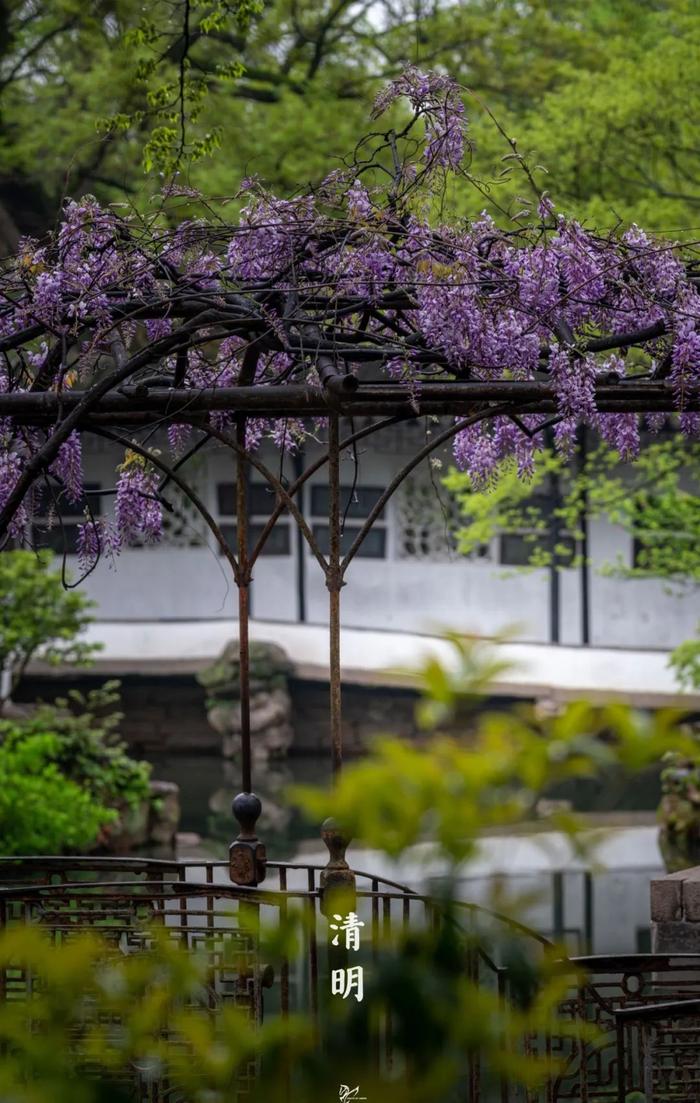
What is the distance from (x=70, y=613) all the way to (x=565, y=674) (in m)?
5.90

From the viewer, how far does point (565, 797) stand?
16.2 metres

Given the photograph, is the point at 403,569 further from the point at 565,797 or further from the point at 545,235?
the point at 545,235

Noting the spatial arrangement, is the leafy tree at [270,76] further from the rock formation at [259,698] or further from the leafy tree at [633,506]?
the rock formation at [259,698]

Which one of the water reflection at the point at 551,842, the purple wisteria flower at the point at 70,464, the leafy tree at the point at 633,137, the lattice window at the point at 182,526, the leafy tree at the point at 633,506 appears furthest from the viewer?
the lattice window at the point at 182,526

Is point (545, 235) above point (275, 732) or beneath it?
above

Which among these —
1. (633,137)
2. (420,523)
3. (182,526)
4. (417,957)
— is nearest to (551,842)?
(633,137)

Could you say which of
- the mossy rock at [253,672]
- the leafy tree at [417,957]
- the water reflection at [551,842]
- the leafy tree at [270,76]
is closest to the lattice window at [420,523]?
the mossy rock at [253,672]

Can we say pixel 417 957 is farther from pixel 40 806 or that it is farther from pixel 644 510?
pixel 644 510

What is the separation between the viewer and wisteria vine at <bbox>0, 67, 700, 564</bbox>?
4.86 metres

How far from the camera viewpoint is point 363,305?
498 cm

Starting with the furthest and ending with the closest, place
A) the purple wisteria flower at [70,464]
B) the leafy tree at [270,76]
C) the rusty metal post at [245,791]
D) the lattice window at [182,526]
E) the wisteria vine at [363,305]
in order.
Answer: the lattice window at [182,526] < the leafy tree at [270,76] < the purple wisteria flower at [70,464] < the rusty metal post at [245,791] < the wisteria vine at [363,305]

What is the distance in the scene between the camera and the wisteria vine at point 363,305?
15.9ft

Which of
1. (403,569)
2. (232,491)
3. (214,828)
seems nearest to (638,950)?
(214,828)

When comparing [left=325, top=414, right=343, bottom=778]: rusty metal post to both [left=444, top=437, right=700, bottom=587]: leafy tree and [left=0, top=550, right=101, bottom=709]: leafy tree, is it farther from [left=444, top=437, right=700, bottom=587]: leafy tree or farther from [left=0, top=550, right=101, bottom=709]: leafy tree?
[left=0, top=550, right=101, bottom=709]: leafy tree
